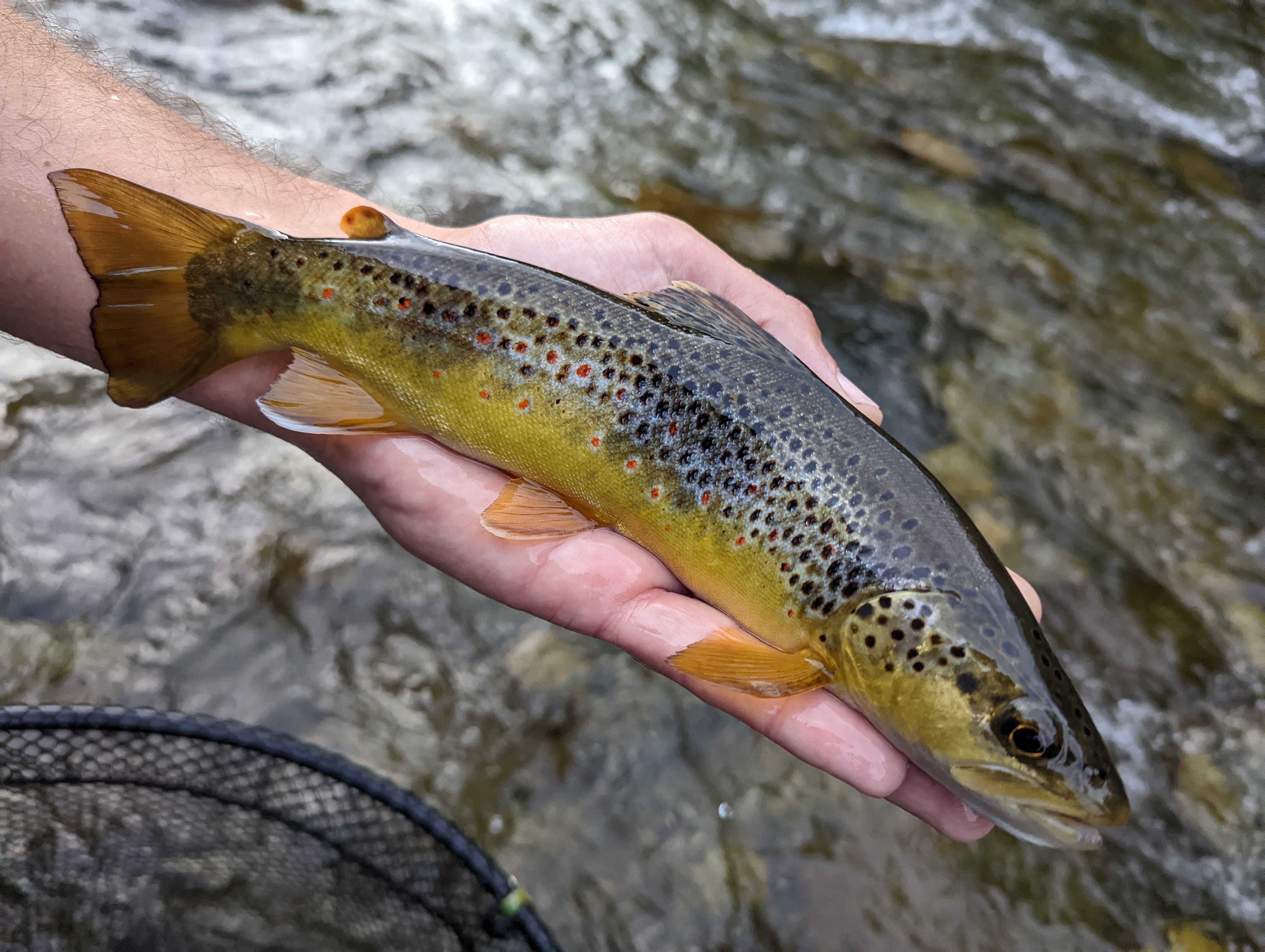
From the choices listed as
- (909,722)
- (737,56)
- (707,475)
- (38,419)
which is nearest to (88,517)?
(38,419)

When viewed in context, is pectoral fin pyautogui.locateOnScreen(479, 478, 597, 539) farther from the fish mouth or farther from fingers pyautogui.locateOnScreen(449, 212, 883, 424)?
the fish mouth

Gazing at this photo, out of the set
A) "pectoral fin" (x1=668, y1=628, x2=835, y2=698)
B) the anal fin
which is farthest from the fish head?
the anal fin

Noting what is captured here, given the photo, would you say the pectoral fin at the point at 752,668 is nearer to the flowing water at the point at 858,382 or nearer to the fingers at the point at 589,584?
the fingers at the point at 589,584

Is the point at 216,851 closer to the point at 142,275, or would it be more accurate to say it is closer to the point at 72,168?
the point at 142,275

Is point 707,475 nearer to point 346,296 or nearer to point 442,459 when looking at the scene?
point 442,459

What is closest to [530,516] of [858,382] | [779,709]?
[779,709]
